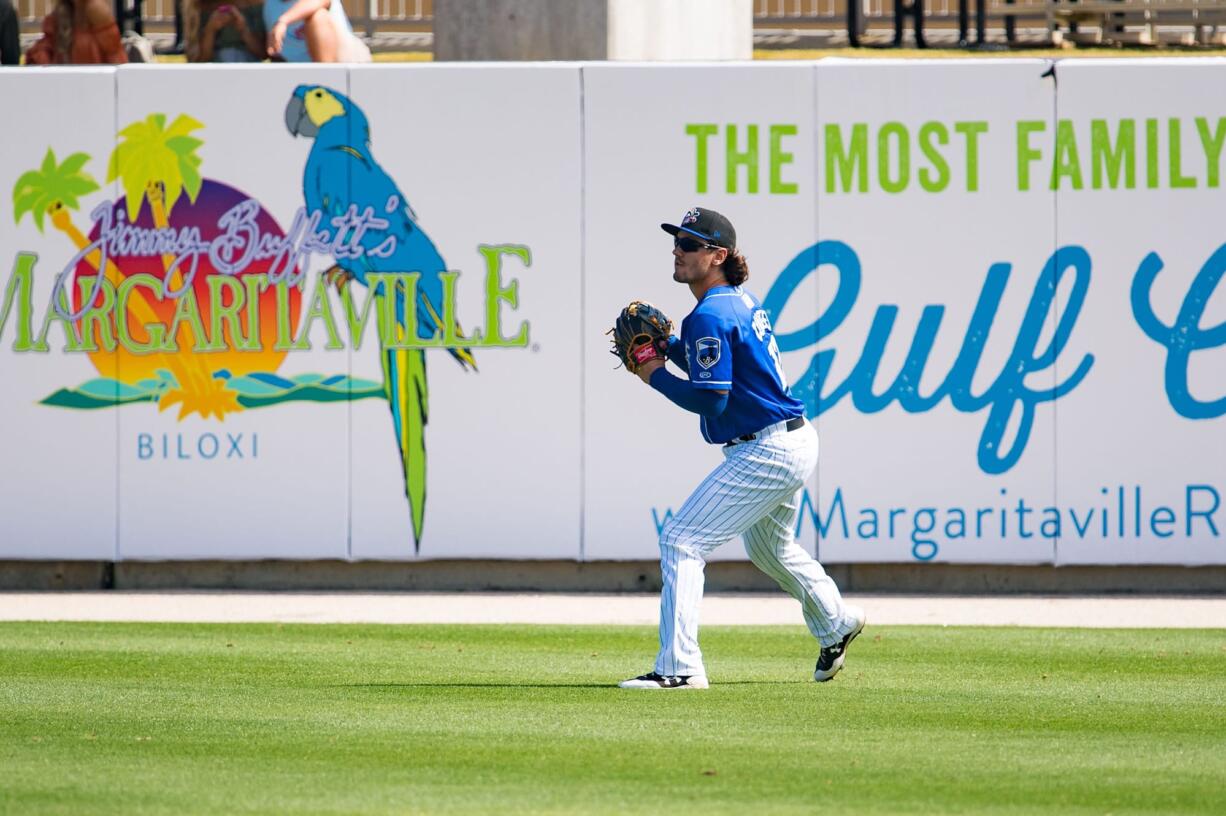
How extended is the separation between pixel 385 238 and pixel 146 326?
169 centimetres

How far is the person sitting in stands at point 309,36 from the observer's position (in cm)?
1444

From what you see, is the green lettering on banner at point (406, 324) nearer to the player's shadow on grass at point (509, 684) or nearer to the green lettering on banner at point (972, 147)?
the green lettering on banner at point (972, 147)

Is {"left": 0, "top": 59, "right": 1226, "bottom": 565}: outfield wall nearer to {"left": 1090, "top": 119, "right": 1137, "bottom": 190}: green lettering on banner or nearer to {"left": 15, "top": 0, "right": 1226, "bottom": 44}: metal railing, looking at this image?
{"left": 1090, "top": 119, "right": 1137, "bottom": 190}: green lettering on banner

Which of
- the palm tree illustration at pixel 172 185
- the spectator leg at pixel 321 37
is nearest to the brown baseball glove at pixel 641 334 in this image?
the palm tree illustration at pixel 172 185

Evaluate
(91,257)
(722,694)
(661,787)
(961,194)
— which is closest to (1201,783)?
(661,787)

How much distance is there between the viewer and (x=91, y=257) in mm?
13023

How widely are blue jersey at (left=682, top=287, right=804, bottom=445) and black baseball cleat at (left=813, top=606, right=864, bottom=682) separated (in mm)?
913

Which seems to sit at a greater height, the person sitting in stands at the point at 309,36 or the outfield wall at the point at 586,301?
the person sitting in stands at the point at 309,36

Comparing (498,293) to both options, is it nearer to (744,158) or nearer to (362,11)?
(744,158)

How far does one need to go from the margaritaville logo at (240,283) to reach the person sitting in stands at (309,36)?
169 centimetres

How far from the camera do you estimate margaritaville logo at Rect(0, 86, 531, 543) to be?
1290 cm

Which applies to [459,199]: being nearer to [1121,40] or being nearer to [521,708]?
[521,708]

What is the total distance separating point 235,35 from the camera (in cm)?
1496

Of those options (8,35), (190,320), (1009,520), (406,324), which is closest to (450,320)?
(406,324)
